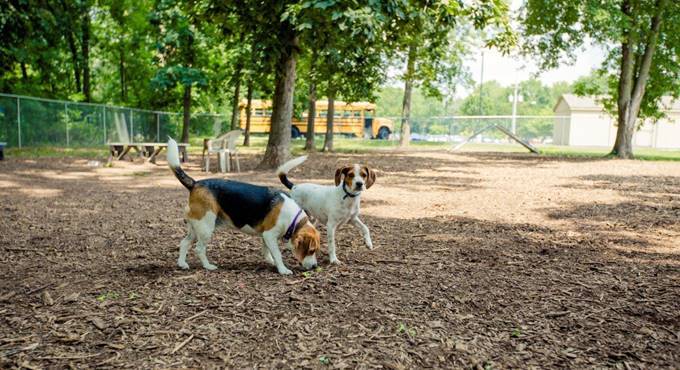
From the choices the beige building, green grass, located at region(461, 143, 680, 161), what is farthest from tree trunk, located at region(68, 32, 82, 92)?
the beige building

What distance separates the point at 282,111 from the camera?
13.4 meters

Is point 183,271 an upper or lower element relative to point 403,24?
lower

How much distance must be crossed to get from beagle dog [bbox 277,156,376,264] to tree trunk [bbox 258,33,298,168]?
787 centimetres

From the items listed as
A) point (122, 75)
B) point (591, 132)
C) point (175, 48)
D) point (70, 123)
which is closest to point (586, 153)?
point (175, 48)

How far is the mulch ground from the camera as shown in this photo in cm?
299

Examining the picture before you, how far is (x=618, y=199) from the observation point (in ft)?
30.8

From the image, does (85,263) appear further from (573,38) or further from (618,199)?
(573,38)

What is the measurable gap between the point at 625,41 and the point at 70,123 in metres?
21.6

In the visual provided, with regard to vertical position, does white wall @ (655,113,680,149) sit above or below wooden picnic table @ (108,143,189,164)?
above

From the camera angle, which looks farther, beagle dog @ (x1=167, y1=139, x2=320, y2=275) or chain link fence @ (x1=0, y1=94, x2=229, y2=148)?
chain link fence @ (x1=0, y1=94, x2=229, y2=148)

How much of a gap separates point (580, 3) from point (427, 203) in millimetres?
14991

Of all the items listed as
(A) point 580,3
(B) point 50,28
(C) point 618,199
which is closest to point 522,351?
(C) point 618,199

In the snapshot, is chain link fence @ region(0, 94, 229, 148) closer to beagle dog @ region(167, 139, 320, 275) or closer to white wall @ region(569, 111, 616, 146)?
beagle dog @ region(167, 139, 320, 275)

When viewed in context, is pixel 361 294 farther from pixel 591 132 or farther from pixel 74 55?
pixel 591 132
